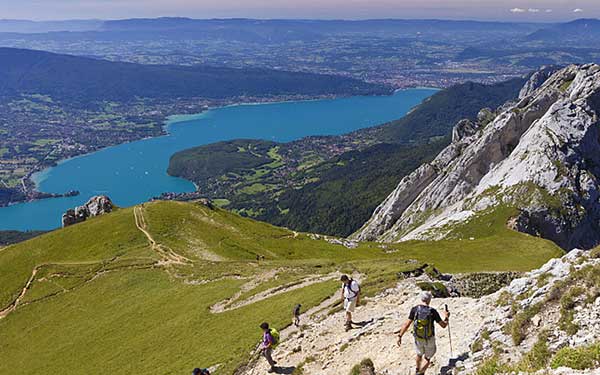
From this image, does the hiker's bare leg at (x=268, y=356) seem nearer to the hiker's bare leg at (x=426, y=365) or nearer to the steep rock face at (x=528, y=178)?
the hiker's bare leg at (x=426, y=365)

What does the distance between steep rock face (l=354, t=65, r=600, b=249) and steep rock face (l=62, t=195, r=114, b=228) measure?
213 ft

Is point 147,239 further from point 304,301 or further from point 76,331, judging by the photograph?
point 304,301

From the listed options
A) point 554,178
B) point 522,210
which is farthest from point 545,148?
point 522,210

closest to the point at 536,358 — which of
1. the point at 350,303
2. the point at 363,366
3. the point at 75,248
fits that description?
the point at 363,366

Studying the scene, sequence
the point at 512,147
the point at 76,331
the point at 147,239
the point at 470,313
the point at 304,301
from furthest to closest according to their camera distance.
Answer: the point at 512,147, the point at 147,239, the point at 76,331, the point at 304,301, the point at 470,313

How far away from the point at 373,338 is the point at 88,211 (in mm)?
84348

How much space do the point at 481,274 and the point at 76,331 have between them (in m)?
40.2

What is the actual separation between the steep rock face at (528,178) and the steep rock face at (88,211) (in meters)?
64.8

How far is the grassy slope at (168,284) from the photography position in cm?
3572

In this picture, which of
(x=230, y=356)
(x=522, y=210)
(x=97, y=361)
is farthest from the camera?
(x=522, y=210)

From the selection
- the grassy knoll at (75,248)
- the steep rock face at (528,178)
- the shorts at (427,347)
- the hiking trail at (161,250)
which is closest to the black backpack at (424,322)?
the shorts at (427,347)

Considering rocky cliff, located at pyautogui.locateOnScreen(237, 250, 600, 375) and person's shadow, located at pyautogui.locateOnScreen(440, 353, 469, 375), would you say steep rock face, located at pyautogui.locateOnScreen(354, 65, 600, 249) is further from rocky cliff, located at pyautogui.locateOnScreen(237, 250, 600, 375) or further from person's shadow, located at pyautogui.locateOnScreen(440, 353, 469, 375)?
person's shadow, located at pyautogui.locateOnScreen(440, 353, 469, 375)

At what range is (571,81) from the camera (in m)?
127

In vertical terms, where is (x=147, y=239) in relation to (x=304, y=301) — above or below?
below
